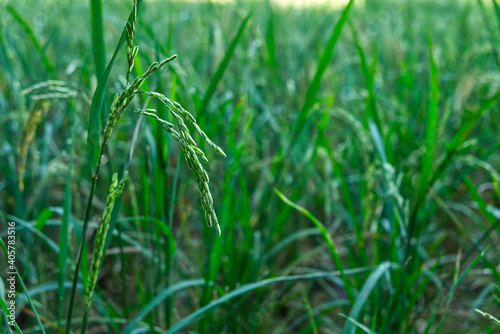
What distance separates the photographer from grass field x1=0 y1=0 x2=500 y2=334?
82 centimetres

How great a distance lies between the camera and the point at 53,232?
1.54 m

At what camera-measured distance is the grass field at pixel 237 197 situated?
2.70ft

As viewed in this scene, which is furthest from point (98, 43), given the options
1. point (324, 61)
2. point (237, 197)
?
point (237, 197)

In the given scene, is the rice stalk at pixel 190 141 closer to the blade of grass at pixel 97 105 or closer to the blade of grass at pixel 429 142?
the blade of grass at pixel 97 105

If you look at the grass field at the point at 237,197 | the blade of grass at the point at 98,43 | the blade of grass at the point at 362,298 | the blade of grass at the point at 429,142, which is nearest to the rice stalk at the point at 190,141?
the grass field at the point at 237,197

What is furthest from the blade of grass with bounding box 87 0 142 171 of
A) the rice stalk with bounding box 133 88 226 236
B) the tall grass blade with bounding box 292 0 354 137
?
the tall grass blade with bounding box 292 0 354 137

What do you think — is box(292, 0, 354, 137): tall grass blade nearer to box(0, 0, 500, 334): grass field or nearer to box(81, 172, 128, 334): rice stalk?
box(0, 0, 500, 334): grass field

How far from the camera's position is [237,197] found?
46.3 inches

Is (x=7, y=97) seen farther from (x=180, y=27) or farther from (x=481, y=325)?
(x=481, y=325)

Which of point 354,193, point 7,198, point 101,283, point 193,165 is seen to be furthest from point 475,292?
point 7,198

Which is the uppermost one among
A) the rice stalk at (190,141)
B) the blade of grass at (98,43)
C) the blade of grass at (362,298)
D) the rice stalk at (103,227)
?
the blade of grass at (98,43)

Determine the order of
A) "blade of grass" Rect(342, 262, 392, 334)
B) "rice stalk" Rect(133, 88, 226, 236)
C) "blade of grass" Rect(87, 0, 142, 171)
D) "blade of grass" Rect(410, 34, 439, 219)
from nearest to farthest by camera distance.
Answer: "rice stalk" Rect(133, 88, 226, 236) < "blade of grass" Rect(87, 0, 142, 171) < "blade of grass" Rect(342, 262, 392, 334) < "blade of grass" Rect(410, 34, 439, 219)

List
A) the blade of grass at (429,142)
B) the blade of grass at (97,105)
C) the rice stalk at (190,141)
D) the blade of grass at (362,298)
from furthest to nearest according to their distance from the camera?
1. the blade of grass at (429,142)
2. the blade of grass at (362,298)
3. the blade of grass at (97,105)
4. the rice stalk at (190,141)

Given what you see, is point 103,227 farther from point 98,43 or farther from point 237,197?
point 237,197
